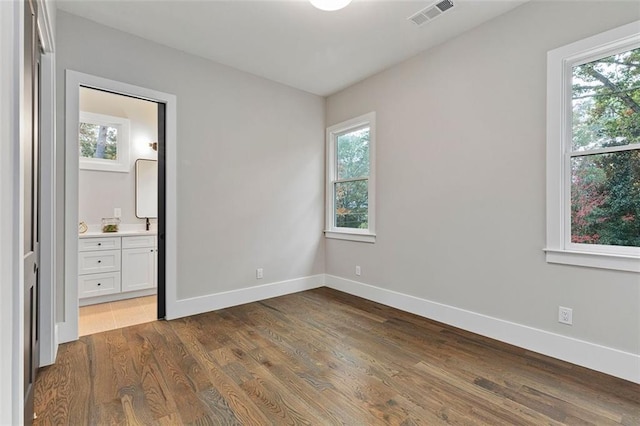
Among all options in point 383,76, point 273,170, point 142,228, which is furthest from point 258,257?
point 383,76

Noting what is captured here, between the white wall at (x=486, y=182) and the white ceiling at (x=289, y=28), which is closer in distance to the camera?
the white wall at (x=486, y=182)

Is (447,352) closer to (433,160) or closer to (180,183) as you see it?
(433,160)

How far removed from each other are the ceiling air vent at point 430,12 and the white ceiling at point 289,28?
45 millimetres

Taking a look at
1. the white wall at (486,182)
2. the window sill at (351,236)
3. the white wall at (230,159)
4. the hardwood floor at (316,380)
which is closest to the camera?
the hardwood floor at (316,380)

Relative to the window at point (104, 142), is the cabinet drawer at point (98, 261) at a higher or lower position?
lower

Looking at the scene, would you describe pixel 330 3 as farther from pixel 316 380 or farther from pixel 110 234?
pixel 110 234

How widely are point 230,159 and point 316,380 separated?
2.53m

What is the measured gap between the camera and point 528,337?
8.21 ft

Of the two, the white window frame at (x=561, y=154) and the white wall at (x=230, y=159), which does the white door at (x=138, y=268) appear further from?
the white window frame at (x=561, y=154)

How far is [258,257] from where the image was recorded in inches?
152

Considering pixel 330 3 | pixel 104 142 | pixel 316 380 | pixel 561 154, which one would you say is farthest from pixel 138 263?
pixel 561 154

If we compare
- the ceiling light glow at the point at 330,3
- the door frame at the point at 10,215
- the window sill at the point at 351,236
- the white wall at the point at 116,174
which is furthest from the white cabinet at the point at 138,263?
the ceiling light glow at the point at 330,3

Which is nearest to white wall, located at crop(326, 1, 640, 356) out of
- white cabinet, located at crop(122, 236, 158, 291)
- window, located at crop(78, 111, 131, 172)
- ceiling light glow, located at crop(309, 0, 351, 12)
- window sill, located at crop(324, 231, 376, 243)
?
window sill, located at crop(324, 231, 376, 243)

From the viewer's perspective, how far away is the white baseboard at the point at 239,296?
3.25 meters
